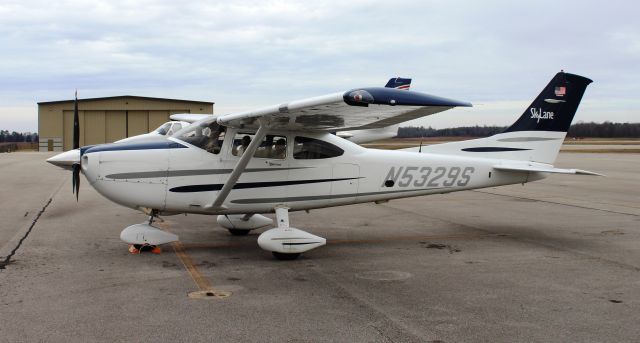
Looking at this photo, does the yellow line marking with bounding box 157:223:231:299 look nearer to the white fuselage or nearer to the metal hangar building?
the white fuselage

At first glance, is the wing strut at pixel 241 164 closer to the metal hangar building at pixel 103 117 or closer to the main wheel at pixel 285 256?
the main wheel at pixel 285 256

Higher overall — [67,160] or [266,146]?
[266,146]

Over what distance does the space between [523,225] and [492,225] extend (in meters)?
0.56

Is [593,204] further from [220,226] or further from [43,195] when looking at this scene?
[43,195]

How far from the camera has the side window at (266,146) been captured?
25.0 feet

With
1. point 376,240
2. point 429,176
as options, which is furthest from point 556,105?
point 376,240

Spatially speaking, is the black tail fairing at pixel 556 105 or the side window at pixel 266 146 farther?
the black tail fairing at pixel 556 105

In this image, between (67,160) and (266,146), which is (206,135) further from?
(67,160)

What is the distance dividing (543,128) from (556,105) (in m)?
0.42

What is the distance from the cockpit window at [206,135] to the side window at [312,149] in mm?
1035

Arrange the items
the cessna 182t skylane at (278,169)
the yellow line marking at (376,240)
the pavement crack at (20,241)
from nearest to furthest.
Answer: the pavement crack at (20,241) → the cessna 182t skylane at (278,169) → the yellow line marking at (376,240)

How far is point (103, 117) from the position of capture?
170 ft

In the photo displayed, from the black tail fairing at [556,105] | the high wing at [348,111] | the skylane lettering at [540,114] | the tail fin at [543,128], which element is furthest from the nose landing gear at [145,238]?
the skylane lettering at [540,114]

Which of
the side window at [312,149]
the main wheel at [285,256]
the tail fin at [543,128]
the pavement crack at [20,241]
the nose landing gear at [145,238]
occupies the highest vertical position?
the tail fin at [543,128]
